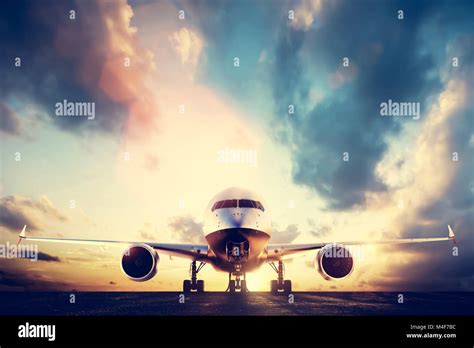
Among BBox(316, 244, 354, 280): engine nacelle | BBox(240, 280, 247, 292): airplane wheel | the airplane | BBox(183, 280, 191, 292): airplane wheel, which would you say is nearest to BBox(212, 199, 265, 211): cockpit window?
the airplane

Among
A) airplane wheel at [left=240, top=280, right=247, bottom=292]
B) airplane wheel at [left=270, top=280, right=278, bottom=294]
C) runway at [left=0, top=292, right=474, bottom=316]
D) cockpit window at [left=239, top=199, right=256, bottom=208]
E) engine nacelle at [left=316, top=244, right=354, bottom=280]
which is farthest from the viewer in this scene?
airplane wheel at [left=270, top=280, right=278, bottom=294]

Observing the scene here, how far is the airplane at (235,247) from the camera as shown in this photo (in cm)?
2066

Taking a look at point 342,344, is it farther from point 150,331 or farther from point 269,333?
point 150,331

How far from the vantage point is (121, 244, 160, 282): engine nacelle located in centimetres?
2178

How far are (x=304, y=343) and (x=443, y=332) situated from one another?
349 cm

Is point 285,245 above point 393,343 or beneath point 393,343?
above

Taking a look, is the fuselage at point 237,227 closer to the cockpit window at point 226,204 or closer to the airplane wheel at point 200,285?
the cockpit window at point 226,204

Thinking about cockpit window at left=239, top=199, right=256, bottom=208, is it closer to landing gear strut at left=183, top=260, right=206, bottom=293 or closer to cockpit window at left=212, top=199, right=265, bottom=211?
cockpit window at left=212, top=199, right=265, bottom=211

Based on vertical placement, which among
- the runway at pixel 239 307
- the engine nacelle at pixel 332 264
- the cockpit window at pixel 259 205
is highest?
the cockpit window at pixel 259 205

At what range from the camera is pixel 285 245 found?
Answer: 26062 millimetres

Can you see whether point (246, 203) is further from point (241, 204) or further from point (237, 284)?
point (237, 284)

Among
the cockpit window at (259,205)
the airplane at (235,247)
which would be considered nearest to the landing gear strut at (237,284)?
the airplane at (235,247)

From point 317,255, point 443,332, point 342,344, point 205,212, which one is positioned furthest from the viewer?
point 205,212

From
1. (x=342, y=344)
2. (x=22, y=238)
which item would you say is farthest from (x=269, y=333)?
(x=22, y=238)
